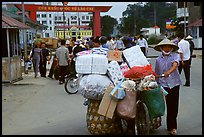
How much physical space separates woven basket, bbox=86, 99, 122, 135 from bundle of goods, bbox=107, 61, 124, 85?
0.45 meters

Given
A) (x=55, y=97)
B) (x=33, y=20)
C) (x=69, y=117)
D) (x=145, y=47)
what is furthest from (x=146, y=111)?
(x=33, y=20)

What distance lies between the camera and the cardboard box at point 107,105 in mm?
6102

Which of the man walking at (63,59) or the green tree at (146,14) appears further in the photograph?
the green tree at (146,14)

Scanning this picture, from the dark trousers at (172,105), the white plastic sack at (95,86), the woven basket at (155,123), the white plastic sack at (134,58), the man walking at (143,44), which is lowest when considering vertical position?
the woven basket at (155,123)

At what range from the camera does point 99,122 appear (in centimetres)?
645

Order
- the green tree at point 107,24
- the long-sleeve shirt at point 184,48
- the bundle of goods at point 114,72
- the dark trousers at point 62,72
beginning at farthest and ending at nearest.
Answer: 1. the green tree at point 107,24
2. the dark trousers at point 62,72
3. the long-sleeve shirt at point 184,48
4. the bundle of goods at point 114,72

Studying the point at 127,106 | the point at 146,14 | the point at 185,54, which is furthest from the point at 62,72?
the point at 146,14

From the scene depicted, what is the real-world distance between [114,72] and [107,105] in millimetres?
658

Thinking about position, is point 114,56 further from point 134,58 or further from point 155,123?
point 155,123

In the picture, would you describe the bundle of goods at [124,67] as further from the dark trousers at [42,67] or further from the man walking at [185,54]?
the dark trousers at [42,67]

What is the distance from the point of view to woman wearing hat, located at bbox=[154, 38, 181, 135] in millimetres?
6660

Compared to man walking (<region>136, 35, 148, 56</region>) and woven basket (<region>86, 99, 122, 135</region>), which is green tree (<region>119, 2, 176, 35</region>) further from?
woven basket (<region>86, 99, 122, 135</region>)

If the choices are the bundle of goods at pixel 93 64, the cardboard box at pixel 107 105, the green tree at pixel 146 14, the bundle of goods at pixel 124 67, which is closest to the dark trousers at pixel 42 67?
the bundle of goods at pixel 124 67

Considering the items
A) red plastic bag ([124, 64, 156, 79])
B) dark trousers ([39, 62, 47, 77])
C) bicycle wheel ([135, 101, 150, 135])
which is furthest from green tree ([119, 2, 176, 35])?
bicycle wheel ([135, 101, 150, 135])
